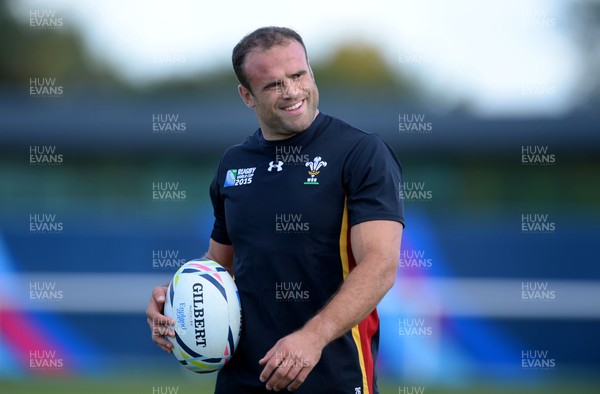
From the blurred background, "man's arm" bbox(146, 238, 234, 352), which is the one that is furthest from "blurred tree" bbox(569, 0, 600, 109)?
"man's arm" bbox(146, 238, 234, 352)

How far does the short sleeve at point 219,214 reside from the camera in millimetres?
3688

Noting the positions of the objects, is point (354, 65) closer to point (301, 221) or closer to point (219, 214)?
point (219, 214)

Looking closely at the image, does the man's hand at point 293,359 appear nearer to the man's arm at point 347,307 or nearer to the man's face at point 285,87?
the man's arm at point 347,307

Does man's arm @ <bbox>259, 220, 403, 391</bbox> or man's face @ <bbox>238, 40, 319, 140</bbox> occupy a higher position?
man's face @ <bbox>238, 40, 319, 140</bbox>

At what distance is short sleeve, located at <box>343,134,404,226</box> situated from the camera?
123 inches

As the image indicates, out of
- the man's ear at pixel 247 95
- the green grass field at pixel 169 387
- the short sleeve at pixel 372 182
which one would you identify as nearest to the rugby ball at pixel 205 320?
the short sleeve at pixel 372 182

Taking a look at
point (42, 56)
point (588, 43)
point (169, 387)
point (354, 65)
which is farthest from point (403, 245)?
point (354, 65)

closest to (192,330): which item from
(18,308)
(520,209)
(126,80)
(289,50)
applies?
(289,50)

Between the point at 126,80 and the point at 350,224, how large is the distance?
28864mm

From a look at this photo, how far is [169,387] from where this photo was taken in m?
8.11

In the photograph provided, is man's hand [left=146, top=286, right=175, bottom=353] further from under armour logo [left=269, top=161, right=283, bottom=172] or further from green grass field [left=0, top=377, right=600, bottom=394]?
green grass field [left=0, top=377, right=600, bottom=394]

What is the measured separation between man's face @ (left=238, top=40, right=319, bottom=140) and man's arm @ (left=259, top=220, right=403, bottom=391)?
50cm

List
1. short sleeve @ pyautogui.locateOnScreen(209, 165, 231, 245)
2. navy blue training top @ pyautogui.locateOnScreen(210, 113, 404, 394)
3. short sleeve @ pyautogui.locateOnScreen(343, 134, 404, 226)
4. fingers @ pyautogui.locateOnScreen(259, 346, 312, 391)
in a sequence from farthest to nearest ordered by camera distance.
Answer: short sleeve @ pyautogui.locateOnScreen(209, 165, 231, 245) < navy blue training top @ pyautogui.locateOnScreen(210, 113, 404, 394) < short sleeve @ pyautogui.locateOnScreen(343, 134, 404, 226) < fingers @ pyautogui.locateOnScreen(259, 346, 312, 391)

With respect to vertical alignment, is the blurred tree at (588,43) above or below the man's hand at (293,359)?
above
